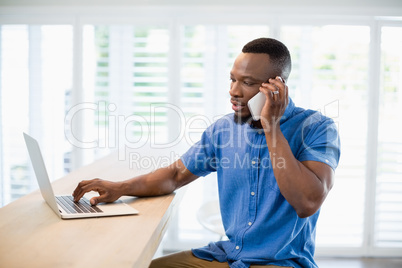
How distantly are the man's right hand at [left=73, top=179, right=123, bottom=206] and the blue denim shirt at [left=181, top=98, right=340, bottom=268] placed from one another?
15.6 inches

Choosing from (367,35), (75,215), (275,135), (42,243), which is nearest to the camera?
(42,243)

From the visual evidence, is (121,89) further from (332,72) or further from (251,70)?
(251,70)

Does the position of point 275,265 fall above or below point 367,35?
below

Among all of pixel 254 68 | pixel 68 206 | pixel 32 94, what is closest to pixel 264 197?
pixel 254 68

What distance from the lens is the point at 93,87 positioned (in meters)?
3.63

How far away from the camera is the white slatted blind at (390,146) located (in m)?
3.52

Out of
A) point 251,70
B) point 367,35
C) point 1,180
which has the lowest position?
point 1,180

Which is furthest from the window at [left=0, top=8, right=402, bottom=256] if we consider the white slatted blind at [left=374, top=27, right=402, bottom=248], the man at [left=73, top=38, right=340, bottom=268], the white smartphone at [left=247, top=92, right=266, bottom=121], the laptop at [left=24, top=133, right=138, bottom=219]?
the laptop at [left=24, top=133, right=138, bottom=219]

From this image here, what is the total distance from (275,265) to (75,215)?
702mm

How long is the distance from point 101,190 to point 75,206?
0.13 metres

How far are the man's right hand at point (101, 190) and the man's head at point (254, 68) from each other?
22.0 inches

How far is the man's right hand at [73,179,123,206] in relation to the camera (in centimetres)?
150

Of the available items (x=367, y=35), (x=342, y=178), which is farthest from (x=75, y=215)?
(x=367, y=35)

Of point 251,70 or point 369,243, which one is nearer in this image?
point 251,70
